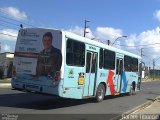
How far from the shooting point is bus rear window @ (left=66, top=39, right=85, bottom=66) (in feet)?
54.2

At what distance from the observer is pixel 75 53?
1705cm

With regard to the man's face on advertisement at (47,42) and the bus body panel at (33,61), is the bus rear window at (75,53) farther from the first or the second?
the man's face on advertisement at (47,42)

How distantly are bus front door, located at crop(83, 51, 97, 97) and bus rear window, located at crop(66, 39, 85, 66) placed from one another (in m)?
0.65

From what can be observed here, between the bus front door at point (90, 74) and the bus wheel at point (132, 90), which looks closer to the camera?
the bus front door at point (90, 74)

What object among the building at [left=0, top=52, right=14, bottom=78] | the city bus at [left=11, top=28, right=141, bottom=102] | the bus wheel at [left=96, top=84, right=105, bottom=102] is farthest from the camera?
the building at [left=0, top=52, right=14, bottom=78]

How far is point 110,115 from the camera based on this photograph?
15.1 metres

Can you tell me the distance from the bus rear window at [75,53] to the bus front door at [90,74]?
0.65 metres

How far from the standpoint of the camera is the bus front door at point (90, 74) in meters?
18.3

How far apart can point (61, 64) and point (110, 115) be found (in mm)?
2794

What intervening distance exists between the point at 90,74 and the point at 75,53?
2.06 metres

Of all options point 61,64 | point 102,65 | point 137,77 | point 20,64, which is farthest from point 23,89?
point 137,77

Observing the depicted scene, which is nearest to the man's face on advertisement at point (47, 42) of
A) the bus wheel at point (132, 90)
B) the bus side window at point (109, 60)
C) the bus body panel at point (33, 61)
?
the bus body panel at point (33, 61)

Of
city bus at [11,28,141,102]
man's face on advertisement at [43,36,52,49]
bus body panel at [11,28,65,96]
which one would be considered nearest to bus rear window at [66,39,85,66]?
city bus at [11,28,141,102]

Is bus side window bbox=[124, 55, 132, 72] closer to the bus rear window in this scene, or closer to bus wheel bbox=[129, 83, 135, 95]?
bus wheel bbox=[129, 83, 135, 95]
